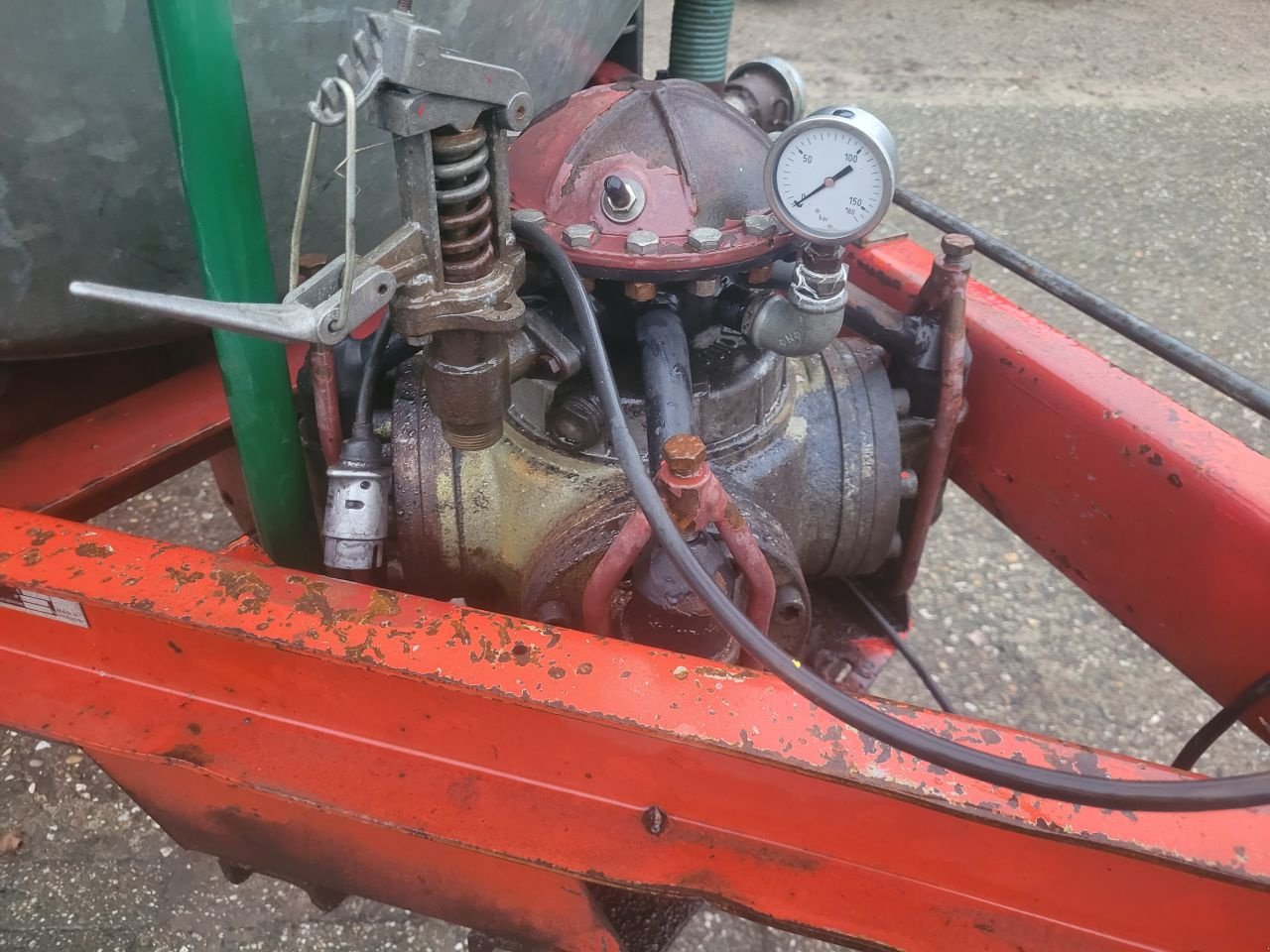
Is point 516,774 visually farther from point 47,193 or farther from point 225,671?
point 47,193

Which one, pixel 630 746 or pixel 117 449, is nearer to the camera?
pixel 630 746

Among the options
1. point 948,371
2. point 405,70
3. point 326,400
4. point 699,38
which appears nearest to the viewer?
point 405,70

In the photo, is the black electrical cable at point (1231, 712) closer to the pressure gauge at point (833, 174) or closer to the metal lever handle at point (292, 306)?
the pressure gauge at point (833, 174)

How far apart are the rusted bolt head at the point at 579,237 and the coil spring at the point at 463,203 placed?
0.37 feet

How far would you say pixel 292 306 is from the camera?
0.67 m

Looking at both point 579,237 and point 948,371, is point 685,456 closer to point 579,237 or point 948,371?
point 579,237

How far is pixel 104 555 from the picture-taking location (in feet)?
3.00

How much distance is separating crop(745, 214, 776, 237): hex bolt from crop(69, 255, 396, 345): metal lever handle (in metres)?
0.37

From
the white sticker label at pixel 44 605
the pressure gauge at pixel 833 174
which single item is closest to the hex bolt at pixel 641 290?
the pressure gauge at pixel 833 174

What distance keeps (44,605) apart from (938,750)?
830 millimetres

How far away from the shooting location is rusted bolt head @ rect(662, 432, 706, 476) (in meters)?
0.77

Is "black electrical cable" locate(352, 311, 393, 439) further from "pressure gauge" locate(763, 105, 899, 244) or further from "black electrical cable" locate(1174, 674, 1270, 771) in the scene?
"black electrical cable" locate(1174, 674, 1270, 771)

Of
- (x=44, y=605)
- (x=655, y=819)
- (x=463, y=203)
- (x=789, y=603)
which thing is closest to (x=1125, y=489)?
(x=789, y=603)

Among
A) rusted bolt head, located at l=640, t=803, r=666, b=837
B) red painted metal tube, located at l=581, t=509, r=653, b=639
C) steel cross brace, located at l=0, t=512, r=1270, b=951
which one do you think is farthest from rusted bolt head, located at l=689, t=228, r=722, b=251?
rusted bolt head, located at l=640, t=803, r=666, b=837
